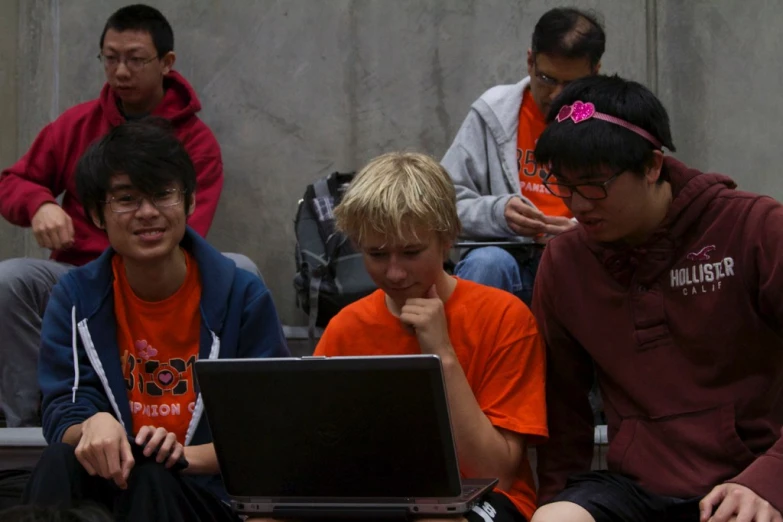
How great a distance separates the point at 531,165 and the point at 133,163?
1473 mm

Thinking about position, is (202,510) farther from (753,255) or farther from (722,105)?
(722,105)

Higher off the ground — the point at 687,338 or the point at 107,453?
the point at 687,338

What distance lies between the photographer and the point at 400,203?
2.71 m

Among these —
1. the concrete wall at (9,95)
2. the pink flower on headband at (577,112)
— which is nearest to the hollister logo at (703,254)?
the pink flower on headband at (577,112)

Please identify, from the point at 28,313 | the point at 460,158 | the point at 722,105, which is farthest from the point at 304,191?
the point at 722,105

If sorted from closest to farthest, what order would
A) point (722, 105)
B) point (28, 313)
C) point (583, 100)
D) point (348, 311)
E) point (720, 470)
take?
point (720, 470)
point (583, 100)
point (348, 311)
point (28, 313)
point (722, 105)

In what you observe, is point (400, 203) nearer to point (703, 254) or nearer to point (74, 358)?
point (703, 254)

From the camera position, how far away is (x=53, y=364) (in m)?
2.99

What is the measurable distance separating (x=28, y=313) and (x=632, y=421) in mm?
2078

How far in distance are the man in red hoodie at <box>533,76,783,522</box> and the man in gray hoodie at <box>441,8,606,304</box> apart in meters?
0.82

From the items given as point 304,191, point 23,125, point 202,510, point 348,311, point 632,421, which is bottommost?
point 202,510

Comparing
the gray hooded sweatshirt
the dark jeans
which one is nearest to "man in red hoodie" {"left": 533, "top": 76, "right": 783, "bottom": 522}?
the dark jeans

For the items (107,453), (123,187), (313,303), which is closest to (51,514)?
(107,453)

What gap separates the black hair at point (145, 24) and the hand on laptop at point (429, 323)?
214cm
